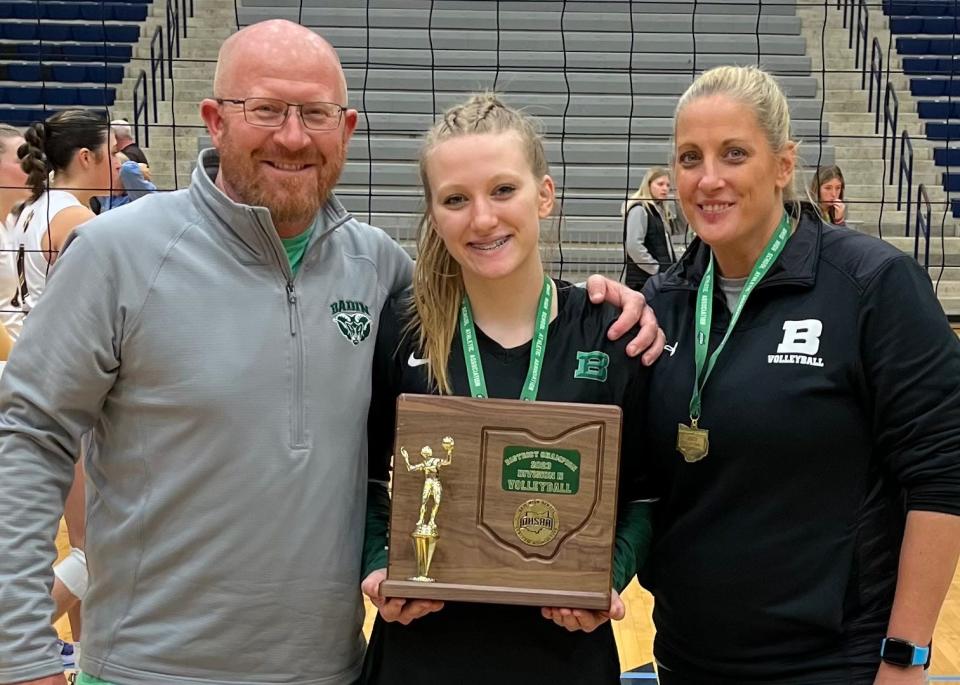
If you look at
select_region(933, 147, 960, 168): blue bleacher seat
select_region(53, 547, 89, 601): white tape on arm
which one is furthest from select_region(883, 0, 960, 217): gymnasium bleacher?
select_region(53, 547, 89, 601): white tape on arm

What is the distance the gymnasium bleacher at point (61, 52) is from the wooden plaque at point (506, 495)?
877cm

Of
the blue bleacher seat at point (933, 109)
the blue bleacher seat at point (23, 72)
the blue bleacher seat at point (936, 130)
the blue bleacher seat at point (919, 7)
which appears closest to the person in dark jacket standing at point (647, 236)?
the blue bleacher seat at point (936, 130)

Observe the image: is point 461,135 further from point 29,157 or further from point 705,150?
point 29,157

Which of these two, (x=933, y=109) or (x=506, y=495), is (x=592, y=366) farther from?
(x=933, y=109)

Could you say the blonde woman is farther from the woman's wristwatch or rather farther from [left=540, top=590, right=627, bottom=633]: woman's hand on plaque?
the woman's wristwatch

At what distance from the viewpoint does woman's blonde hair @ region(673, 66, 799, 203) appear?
5.24 ft

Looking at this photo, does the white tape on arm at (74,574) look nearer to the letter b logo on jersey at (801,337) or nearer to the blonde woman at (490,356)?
the blonde woman at (490,356)

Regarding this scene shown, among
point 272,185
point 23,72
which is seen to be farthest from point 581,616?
point 23,72

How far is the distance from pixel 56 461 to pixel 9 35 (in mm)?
10336

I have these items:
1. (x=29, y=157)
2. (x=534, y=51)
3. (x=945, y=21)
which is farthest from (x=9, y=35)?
(x=945, y=21)

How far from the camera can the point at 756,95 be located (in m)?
1.60

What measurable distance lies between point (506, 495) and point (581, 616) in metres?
0.19

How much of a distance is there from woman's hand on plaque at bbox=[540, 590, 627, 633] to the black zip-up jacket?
0.66ft

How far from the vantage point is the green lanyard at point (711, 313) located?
1596 mm
